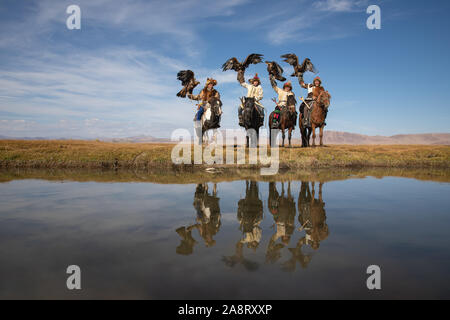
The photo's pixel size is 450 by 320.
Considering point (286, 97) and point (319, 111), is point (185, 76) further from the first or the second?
point (319, 111)

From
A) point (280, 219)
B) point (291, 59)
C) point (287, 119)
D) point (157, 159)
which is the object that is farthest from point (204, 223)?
point (291, 59)

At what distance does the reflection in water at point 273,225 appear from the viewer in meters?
4.26

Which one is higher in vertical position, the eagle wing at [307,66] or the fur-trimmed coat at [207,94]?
the eagle wing at [307,66]

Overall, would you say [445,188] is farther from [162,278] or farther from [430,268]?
[162,278]

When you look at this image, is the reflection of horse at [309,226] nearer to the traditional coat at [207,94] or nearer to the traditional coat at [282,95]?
the traditional coat at [282,95]

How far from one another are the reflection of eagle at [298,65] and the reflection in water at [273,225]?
1649 cm

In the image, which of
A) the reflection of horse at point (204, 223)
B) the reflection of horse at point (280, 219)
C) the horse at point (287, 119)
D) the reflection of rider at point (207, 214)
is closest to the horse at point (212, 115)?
the horse at point (287, 119)

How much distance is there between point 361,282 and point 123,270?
10.5ft

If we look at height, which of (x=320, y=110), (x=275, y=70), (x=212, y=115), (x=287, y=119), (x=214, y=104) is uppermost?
(x=275, y=70)

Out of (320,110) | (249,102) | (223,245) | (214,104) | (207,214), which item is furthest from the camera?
(320,110)

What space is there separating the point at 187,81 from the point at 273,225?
742 inches

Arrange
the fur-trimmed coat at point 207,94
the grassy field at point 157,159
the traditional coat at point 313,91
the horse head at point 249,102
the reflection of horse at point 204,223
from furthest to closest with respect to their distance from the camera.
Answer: the traditional coat at point 313,91 → the fur-trimmed coat at point 207,94 → the horse head at point 249,102 → the grassy field at point 157,159 → the reflection of horse at point 204,223

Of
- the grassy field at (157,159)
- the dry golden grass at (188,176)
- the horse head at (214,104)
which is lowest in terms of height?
the dry golden grass at (188,176)

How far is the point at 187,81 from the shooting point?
22.4 m
